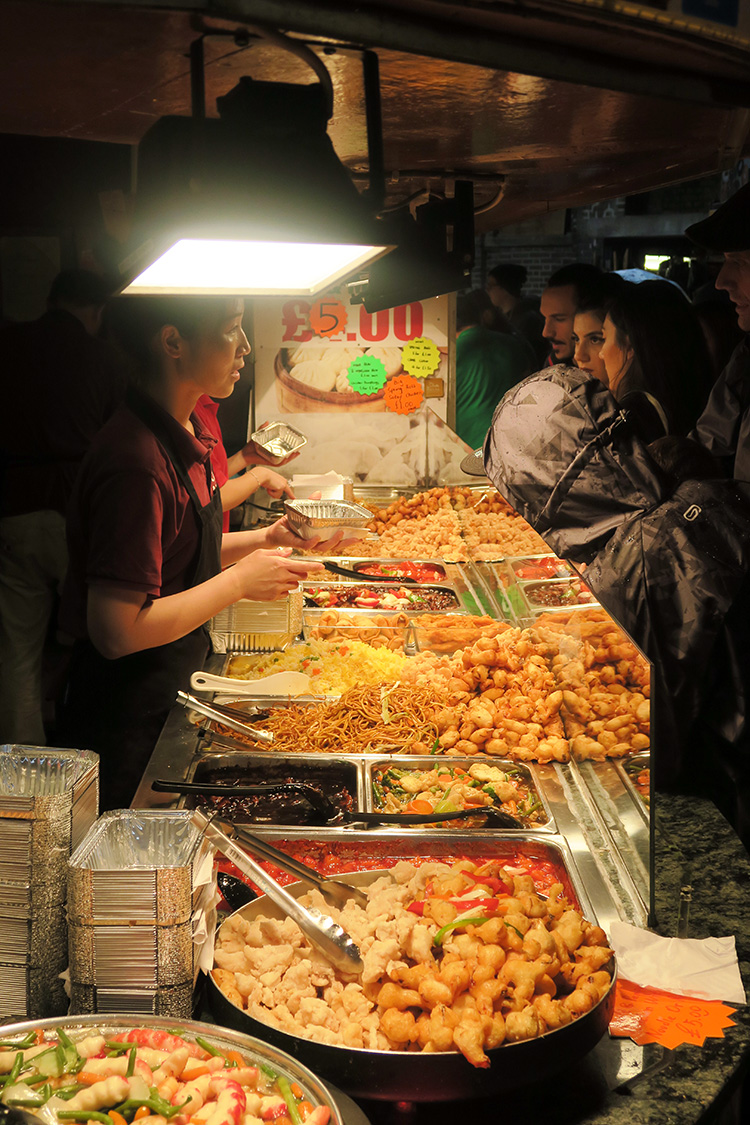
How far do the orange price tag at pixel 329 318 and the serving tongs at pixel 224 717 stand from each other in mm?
3521

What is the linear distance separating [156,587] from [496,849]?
3.69ft

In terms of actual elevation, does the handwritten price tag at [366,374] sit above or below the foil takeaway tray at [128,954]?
above

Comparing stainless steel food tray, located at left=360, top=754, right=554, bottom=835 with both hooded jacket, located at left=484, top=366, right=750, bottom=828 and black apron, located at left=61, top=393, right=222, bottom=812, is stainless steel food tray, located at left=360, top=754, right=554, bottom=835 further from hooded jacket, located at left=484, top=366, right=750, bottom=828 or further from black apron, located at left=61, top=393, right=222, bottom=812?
black apron, located at left=61, top=393, right=222, bottom=812

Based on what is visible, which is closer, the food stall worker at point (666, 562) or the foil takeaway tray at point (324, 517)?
the food stall worker at point (666, 562)

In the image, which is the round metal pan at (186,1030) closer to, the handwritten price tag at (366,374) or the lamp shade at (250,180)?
the lamp shade at (250,180)

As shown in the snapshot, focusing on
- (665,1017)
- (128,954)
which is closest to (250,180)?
(128,954)

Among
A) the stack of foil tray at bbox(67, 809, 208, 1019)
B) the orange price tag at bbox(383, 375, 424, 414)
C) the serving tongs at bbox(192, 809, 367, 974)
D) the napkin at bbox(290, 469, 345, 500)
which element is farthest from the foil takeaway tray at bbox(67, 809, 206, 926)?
the orange price tag at bbox(383, 375, 424, 414)

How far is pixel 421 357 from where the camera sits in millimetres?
5703

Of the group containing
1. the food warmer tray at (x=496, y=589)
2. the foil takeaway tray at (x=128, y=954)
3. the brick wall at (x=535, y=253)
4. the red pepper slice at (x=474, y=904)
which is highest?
the brick wall at (x=535, y=253)

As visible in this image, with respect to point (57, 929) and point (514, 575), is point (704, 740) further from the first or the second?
point (57, 929)

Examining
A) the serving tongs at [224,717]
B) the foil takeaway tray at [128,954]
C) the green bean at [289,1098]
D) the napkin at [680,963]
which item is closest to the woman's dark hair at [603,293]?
the serving tongs at [224,717]

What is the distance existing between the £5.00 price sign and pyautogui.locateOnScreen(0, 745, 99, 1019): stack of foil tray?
4.61m

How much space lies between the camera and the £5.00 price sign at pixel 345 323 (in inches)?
223

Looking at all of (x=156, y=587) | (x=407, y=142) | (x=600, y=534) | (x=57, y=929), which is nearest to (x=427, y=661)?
(x=600, y=534)
